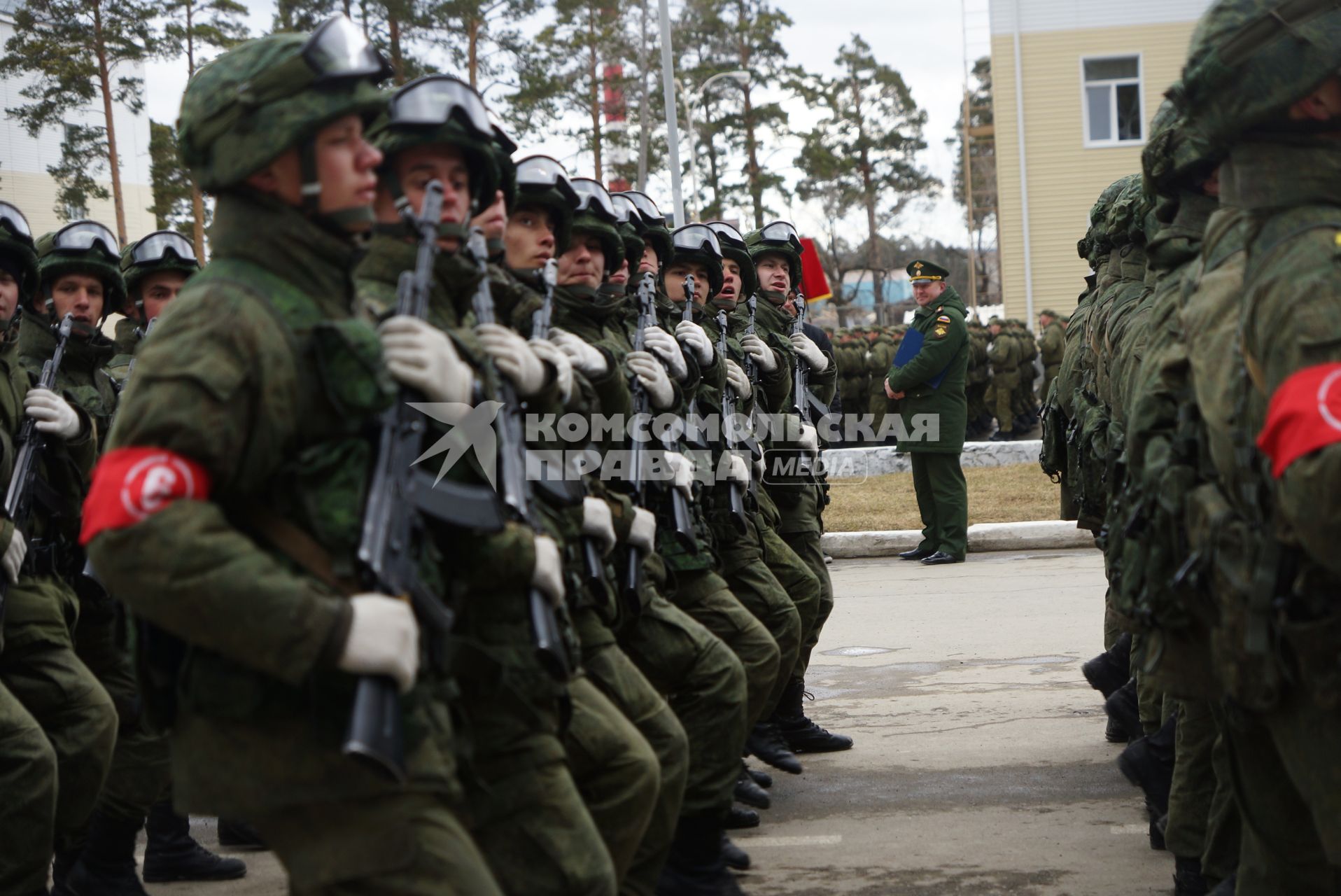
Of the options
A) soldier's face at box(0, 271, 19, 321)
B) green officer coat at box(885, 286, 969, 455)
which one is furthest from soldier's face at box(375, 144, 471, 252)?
green officer coat at box(885, 286, 969, 455)

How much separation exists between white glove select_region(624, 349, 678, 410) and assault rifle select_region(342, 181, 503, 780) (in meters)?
2.26

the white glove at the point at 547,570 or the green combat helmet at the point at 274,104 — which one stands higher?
the green combat helmet at the point at 274,104

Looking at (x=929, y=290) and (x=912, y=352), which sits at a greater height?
(x=929, y=290)

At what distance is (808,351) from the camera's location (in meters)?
8.35

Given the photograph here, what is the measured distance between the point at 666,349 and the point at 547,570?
240cm

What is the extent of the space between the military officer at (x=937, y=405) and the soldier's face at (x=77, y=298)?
25.2 ft

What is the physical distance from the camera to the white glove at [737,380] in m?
6.94

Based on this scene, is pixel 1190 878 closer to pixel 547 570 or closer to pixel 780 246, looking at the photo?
pixel 547 570

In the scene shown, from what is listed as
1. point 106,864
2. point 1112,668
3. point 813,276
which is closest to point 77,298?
point 106,864

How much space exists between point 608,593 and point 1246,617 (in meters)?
1.76

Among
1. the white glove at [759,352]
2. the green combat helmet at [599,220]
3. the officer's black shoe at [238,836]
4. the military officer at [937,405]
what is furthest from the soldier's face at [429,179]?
the military officer at [937,405]

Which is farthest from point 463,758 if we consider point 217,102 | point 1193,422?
point 1193,422

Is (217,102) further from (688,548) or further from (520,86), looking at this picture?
(520,86)

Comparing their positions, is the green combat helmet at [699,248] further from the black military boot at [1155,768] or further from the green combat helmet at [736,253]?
the black military boot at [1155,768]
